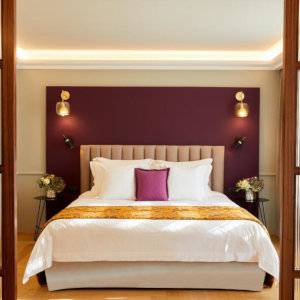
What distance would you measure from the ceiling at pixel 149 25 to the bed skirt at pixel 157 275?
7.96 feet

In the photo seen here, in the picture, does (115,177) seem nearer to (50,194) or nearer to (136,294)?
(50,194)

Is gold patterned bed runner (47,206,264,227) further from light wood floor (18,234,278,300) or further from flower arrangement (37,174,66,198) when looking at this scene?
flower arrangement (37,174,66,198)

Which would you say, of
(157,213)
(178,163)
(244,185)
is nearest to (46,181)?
(178,163)

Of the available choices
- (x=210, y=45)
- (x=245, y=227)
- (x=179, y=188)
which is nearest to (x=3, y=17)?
(x=245, y=227)

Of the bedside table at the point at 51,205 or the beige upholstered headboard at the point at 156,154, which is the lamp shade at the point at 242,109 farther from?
the bedside table at the point at 51,205

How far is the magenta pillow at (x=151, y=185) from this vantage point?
552cm

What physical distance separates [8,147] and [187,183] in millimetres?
3749

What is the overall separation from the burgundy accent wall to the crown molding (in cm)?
32

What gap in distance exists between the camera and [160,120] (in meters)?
6.57

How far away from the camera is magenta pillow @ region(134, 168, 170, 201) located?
5.52 meters

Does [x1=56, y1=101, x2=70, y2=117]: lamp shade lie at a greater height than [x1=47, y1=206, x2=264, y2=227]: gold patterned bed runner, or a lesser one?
greater

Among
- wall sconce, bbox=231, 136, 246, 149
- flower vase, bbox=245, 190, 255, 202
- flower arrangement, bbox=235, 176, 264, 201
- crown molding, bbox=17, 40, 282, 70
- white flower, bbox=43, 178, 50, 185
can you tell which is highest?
crown molding, bbox=17, 40, 282, 70

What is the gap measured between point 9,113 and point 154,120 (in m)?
4.49

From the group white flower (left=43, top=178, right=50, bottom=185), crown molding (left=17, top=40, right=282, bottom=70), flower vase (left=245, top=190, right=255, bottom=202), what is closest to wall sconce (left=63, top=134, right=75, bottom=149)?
white flower (left=43, top=178, right=50, bottom=185)
